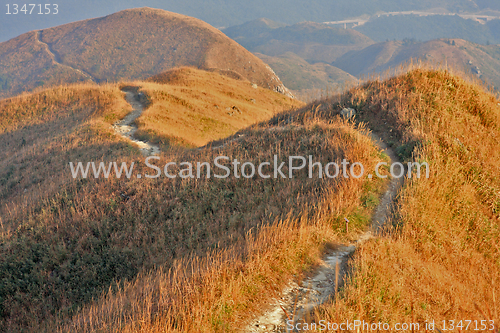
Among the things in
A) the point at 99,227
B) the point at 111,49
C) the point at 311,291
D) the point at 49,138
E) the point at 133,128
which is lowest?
the point at 99,227

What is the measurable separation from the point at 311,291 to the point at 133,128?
21.1 metres

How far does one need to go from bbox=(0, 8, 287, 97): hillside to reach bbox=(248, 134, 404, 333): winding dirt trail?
4390 inches

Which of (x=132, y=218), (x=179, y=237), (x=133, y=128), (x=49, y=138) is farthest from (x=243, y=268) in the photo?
(x=49, y=138)

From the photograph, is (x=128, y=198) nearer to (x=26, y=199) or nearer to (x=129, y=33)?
(x=26, y=199)

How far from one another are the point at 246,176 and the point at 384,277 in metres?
6.57

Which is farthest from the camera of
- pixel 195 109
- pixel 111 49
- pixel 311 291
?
pixel 111 49

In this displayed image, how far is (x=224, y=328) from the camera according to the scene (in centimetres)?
406

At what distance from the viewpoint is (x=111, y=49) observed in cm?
12938

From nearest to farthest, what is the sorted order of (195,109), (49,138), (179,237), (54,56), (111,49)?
1. (179,237)
2. (49,138)
3. (195,109)
4. (111,49)
5. (54,56)

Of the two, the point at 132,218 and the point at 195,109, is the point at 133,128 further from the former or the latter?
the point at 132,218

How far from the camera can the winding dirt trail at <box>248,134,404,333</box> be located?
4.24 meters

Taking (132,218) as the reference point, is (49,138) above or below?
above

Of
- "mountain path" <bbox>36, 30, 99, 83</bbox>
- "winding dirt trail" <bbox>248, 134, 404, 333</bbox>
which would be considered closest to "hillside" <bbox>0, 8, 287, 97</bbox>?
"mountain path" <bbox>36, 30, 99, 83</bbox>

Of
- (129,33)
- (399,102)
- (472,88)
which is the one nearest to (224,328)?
(399,102)
